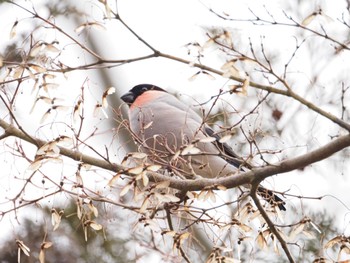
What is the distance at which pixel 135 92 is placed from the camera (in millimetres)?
4695

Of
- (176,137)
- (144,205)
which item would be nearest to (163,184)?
(144,205)

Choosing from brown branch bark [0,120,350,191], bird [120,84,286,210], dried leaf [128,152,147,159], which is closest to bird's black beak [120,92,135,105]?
bird [120,84,286,210]

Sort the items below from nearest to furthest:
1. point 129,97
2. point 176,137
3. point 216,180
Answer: point 216,180
point 176,137
point 129,97

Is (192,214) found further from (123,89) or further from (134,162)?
(123,89)

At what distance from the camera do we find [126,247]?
4.13 meters

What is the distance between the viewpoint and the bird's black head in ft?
15.3

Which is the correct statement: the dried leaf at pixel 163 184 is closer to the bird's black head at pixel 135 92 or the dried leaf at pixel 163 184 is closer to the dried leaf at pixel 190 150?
the dried leaf at pixel 190 150

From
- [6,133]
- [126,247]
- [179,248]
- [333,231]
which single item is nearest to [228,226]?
[179,248]

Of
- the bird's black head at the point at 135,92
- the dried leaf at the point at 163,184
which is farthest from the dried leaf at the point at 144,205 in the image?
the bird's black head at the point at 135,92

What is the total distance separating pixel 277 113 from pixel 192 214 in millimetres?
1955

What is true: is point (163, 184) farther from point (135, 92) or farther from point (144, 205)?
point (135, 92)

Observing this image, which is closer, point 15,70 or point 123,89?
point 15,70

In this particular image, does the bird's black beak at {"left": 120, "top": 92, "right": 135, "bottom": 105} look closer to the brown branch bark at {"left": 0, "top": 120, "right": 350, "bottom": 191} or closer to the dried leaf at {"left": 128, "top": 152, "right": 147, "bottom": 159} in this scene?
the brown branch bark at {"left": 0, "top": 120, "right": 350, "bottom": 191}

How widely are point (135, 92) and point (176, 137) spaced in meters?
1.03
